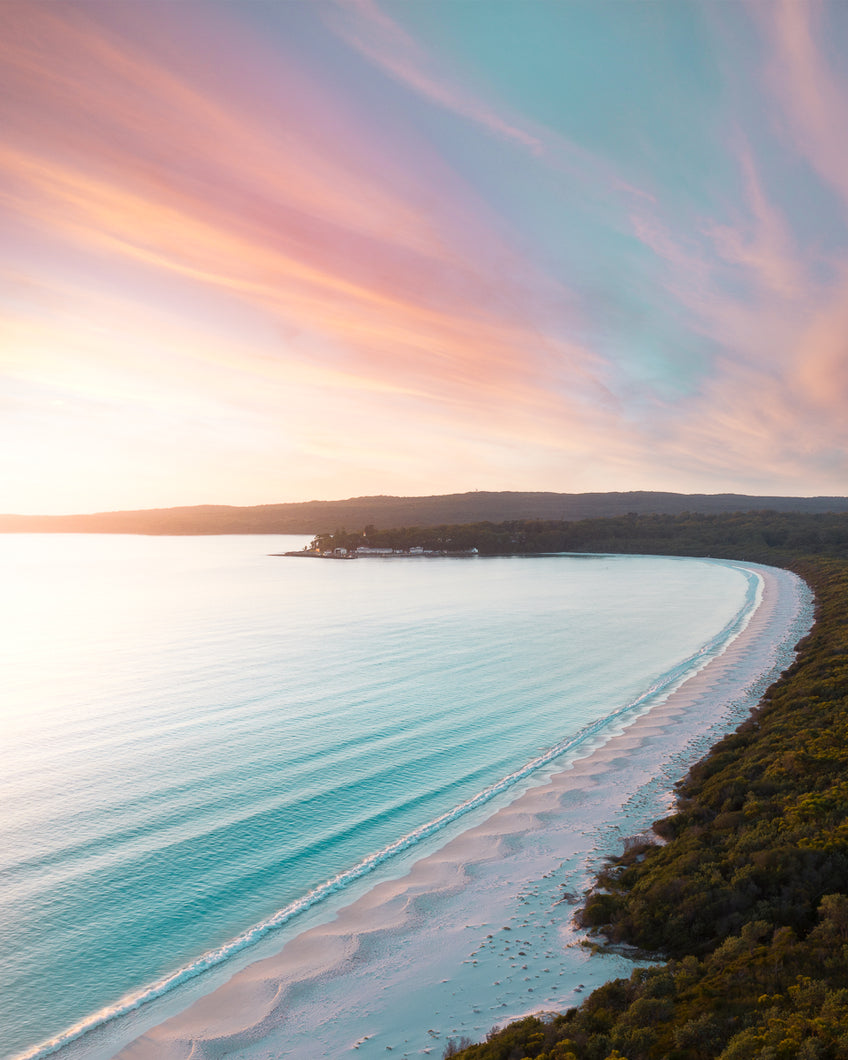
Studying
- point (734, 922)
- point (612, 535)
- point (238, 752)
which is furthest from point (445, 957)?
point (612, 535)

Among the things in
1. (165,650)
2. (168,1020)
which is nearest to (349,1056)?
(168,1020)

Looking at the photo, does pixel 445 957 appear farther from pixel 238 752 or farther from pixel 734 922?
pixel 238 752

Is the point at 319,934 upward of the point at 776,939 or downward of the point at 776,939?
downward

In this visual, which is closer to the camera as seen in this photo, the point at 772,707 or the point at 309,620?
the point at 772,707

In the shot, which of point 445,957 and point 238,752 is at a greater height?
point 445,957

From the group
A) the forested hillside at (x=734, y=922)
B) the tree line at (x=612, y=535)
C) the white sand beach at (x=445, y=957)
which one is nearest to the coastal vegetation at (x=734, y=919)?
the forested hillside at (x=734, y=922)

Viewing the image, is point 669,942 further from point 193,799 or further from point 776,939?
point 193,799

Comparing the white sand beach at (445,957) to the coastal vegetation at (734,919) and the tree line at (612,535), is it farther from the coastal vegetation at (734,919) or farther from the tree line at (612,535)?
the tree line at (612,535)

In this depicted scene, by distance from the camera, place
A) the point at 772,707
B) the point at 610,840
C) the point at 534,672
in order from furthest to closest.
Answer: the point at 534,672
the point at 772,707
the point at 610,840
